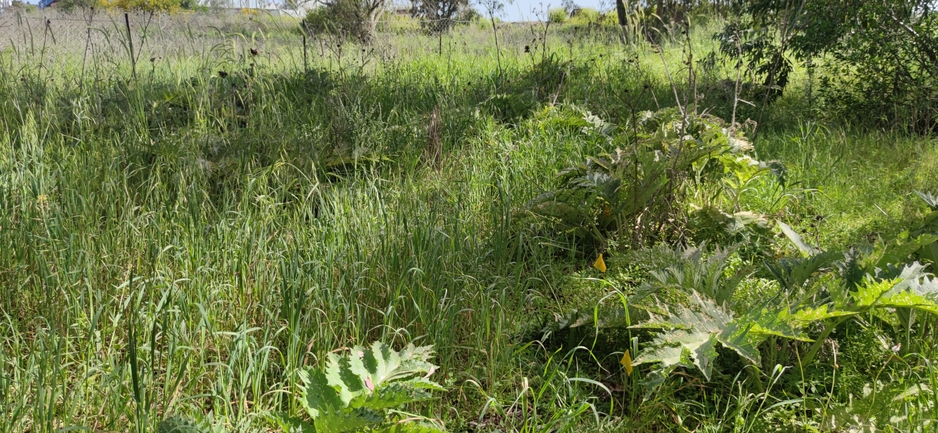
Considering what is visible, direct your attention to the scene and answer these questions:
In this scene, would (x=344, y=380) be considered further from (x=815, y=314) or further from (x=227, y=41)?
(x=227, y=41)

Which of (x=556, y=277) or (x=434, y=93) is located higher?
(x=434, y=93)

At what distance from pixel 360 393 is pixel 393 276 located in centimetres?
78

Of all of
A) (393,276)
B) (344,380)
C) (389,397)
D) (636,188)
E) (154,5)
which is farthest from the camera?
(154,5)

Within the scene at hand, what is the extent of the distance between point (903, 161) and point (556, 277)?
9.53ft

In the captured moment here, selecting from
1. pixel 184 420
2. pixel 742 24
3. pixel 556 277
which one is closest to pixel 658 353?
pixel 556 277

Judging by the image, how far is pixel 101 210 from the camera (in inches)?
102

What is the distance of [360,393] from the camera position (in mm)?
1423

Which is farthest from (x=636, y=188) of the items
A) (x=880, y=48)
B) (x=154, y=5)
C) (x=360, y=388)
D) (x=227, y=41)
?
(x=154, y=5)

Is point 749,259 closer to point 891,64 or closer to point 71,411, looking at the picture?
point 71,411

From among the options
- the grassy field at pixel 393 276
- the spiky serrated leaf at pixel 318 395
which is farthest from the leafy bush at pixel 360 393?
the grassy field at pixel 393 276

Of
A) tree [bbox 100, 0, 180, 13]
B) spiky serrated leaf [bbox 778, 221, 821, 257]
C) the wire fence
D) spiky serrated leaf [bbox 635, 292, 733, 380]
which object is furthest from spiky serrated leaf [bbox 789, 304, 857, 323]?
tree [bbox 100, 0, 180, 13]

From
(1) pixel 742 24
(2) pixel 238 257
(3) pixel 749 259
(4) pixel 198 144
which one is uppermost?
(1) pixel 742 24

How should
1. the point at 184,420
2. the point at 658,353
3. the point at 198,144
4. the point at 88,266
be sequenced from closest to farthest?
the point at 184,420, the point at 658,353, the point at 88,266, the point at 198,144

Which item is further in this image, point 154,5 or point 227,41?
point 154,5
